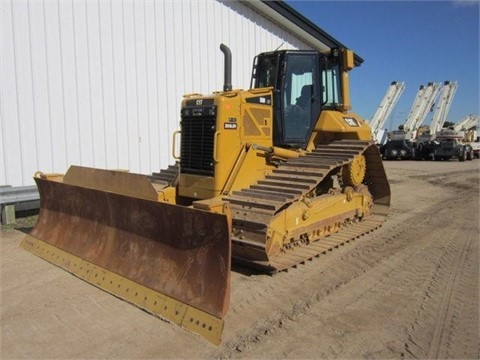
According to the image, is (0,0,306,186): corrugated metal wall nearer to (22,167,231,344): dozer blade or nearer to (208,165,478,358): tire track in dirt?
(22,167,231,344): dozer blade

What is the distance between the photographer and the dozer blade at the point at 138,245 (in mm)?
3734

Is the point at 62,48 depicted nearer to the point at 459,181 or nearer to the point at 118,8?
the point at 118,8

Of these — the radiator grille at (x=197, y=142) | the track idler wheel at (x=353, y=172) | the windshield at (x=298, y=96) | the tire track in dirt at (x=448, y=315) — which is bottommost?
the tire track in dirt at (x=448, y=315)

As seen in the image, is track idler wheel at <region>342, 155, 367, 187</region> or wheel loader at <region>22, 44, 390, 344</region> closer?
wheel loader at <region>22, 44, 390, 344</region>

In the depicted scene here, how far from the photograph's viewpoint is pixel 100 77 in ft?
28.2

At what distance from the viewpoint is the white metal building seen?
7426mm

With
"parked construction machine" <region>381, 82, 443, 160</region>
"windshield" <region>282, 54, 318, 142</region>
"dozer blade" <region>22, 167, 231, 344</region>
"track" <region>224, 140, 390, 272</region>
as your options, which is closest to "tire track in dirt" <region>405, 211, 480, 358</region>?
"track" <region>224, 140, 390, 272</region>

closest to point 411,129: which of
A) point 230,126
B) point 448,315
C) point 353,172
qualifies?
point 353,172

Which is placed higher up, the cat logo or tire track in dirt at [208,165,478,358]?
the cat logo

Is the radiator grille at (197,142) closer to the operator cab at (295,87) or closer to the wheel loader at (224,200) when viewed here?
the wheel loader at (224,200)

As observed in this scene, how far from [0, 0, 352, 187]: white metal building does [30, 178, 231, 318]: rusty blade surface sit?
2158 mm

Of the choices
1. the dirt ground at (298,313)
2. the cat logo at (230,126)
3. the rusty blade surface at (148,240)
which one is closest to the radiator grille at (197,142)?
the cat logo at (230,126)

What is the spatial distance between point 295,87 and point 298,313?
3.70m

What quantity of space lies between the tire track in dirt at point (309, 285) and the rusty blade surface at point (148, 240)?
36 cm
